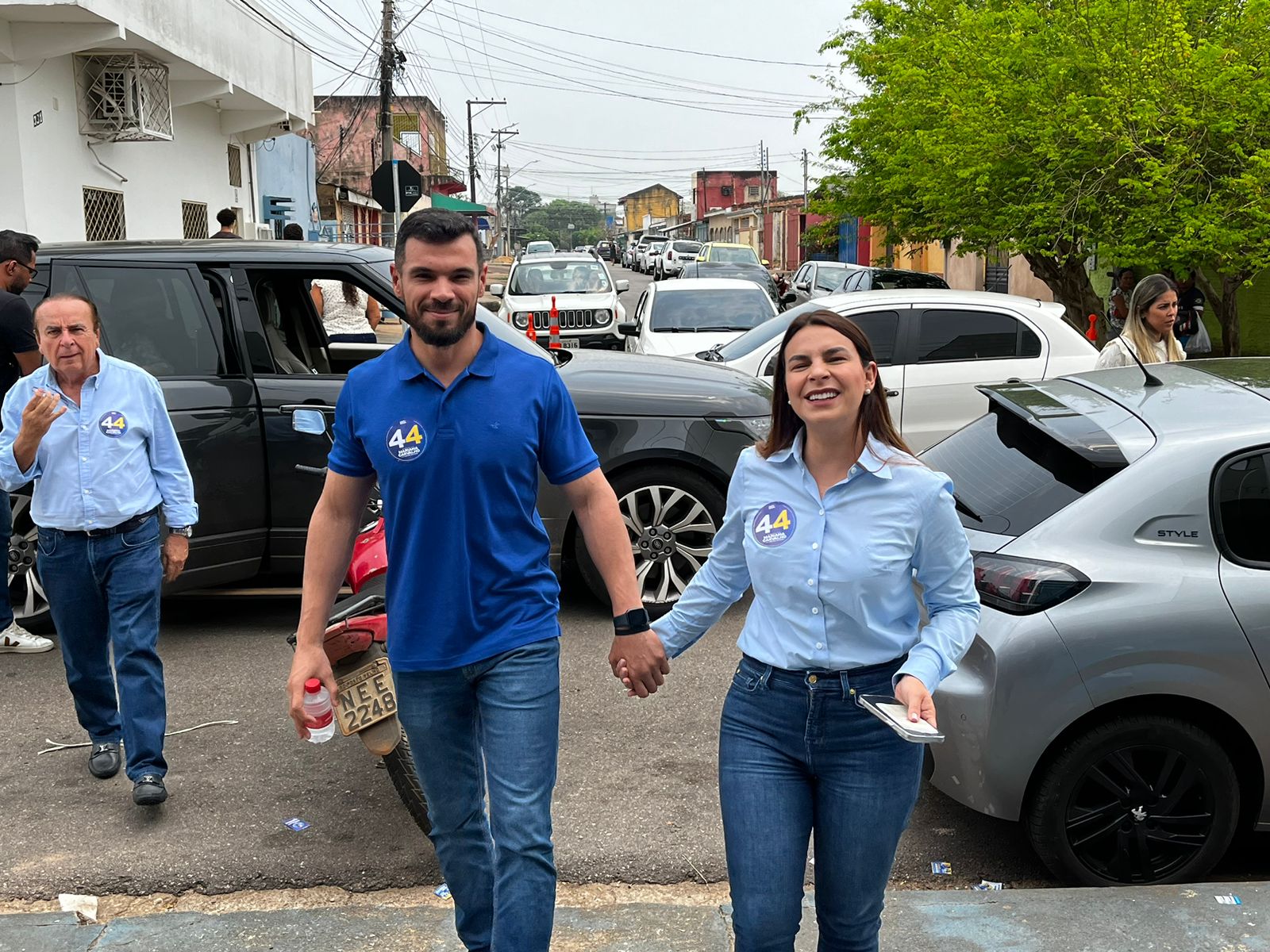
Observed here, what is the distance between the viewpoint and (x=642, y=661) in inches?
117

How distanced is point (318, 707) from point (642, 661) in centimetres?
80

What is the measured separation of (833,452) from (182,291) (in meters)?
4.60

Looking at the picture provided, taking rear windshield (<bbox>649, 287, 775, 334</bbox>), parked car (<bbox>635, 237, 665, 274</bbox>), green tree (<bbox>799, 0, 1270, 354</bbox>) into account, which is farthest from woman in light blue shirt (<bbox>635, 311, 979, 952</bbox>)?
parked car (<bbox>635, 237, 665, 274</bbox>)

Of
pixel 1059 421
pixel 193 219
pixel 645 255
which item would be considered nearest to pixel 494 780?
pixel 1059 421

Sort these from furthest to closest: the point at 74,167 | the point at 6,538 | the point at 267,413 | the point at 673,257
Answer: the point at 673,257
the point at 74,167
the point at 267,413
the point at 6,538

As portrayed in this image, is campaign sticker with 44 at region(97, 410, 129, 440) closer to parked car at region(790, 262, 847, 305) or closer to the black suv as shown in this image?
the black suv

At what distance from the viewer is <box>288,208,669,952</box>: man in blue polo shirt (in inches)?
115

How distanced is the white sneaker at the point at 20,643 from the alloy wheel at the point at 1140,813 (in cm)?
491

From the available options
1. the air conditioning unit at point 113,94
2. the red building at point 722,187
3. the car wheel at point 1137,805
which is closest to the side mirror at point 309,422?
the car wheel at point 1137,805

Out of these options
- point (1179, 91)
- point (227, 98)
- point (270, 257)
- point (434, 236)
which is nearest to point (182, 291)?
point (270, 257)

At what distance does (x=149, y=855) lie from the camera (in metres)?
4.21

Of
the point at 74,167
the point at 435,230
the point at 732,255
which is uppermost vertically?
the point at 74,167

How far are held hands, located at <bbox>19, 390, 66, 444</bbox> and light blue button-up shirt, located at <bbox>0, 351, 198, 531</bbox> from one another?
180 millimetres

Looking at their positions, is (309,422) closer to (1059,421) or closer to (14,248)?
(14,248)
